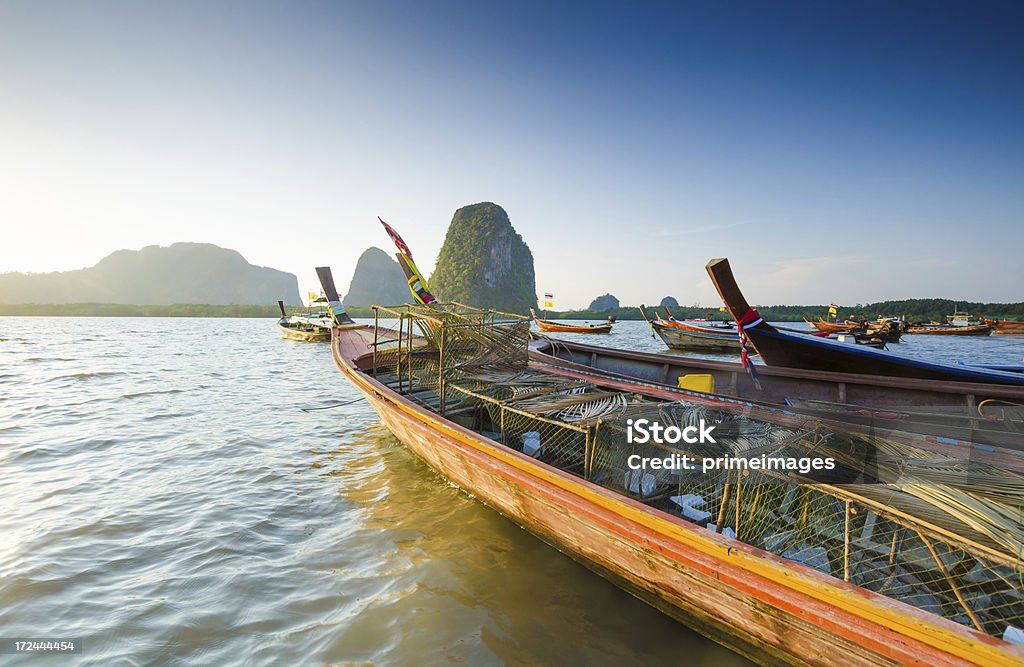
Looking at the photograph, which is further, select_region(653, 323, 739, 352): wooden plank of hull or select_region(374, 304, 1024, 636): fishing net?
select_region(653, 323, 739, 352): wooden plank of hull

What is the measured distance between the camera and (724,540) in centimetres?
256

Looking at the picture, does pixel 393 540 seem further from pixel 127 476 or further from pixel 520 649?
pixel 127 476

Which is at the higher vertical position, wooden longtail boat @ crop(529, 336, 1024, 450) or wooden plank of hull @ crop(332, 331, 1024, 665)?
wooden longtail boat @ crop(529, 336, 1024, 450)

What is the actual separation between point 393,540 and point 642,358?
740 cm

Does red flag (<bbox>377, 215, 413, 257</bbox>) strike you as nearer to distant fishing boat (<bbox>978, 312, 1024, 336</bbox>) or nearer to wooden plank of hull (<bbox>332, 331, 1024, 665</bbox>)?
wooden plank of hull (<bbox>332, 331, 1024, 665</bbox>)

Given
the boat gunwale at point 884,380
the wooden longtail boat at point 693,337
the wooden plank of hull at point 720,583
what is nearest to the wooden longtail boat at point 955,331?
the wooden longtail boat at point 693,337

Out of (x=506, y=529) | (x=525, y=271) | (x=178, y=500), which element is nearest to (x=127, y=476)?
(x=178, y=500)

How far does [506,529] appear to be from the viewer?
4.63 metres

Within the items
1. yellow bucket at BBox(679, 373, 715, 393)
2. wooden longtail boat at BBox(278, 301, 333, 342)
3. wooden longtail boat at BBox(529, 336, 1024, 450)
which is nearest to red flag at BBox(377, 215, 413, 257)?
wooden longtail boat at BBox(529, 336, 1024, 450)

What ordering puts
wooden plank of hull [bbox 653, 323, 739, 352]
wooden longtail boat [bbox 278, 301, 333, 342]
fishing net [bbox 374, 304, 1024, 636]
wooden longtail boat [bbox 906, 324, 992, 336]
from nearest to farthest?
fishing net [bbox 374, 304, 1024, 636] < wooden plank of hull [bbox 653, 323, 739, 352] < wooden longtail boat [bbox 278, 301, 333, 342] < wooden longtail boat [bbox 906, 324, 992, 336]

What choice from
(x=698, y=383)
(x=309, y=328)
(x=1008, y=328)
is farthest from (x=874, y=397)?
(x=1008, y=328)

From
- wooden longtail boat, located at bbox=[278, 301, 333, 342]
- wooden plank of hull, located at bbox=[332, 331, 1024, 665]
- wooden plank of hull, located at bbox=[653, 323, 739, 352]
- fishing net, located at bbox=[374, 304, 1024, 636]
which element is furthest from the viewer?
wooden longtail boat, located at bbox=[278, 301, 333, 342]

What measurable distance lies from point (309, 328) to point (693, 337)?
2507 centimetres

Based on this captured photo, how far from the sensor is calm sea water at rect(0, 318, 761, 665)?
10.1 feet
